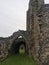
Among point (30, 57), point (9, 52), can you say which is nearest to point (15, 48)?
point (9, 52)

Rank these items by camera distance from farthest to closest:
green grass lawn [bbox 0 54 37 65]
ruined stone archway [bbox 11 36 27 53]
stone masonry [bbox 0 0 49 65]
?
ruined stone archway [bbox 11 36 27 53]
green grass lawn [bbox 0 54 37 65]
stone masonry [bbox 0 0 49 65]

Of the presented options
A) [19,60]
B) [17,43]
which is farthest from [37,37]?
[17,43]

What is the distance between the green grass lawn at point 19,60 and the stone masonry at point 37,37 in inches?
24.8

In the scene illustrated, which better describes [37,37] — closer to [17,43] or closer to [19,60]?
[19,60]

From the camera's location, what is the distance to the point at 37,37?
86.4 feet

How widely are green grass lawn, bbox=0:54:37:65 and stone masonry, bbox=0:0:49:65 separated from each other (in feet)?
2.06

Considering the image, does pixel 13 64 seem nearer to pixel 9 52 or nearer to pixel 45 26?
pixel 9 52

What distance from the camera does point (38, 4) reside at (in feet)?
92.8

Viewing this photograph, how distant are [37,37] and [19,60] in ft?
13.5

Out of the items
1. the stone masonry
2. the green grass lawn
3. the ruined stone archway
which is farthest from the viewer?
the ruined stone archway

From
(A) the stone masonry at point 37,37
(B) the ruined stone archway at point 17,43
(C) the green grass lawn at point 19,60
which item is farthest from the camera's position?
(B) the ruined stone archway at point 17,43

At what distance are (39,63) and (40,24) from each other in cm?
458

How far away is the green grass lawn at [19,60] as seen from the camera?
87.8 feet

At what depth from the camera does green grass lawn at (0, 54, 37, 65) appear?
26.8m
